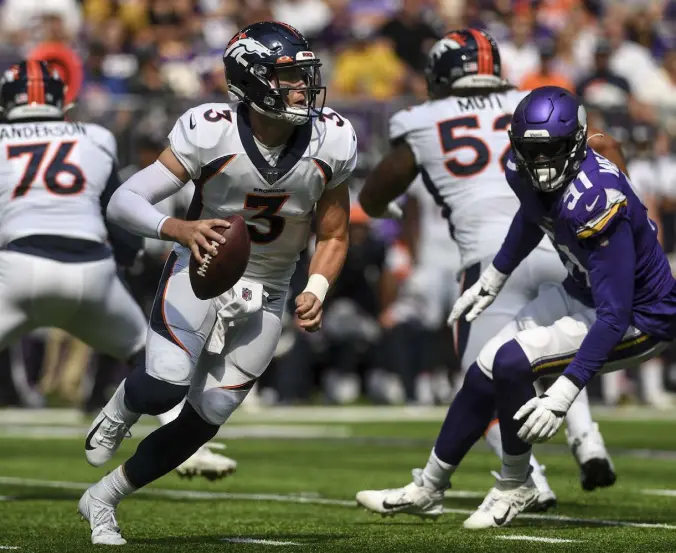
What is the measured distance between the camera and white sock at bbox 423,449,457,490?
18.7 ft

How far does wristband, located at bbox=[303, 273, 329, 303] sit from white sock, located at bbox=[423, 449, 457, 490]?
0.93m

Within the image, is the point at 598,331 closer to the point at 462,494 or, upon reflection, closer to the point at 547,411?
the point at 547,411

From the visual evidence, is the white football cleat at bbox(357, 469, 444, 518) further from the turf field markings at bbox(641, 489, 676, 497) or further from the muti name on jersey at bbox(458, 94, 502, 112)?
the muti name on jersey at bbox(458, 94, 502, 112)

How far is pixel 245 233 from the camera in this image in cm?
477

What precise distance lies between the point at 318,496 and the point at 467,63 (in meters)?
2.08

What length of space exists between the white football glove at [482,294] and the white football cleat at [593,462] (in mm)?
867

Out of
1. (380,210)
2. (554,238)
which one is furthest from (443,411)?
(554,238)

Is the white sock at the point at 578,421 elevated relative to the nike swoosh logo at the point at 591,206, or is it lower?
lower

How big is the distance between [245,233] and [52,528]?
154 centimetres

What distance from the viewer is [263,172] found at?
5117 mm

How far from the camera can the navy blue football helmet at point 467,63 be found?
6.61m

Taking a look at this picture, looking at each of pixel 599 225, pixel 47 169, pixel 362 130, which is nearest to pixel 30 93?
pixel 47 169

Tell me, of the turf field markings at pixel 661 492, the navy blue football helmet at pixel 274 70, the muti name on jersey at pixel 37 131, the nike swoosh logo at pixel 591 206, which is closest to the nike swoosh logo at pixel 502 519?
the nike swoosh logo at pixel 591 206

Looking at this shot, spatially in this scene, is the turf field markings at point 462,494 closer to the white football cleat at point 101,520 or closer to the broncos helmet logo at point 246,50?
the white football cleat at point 101,520
